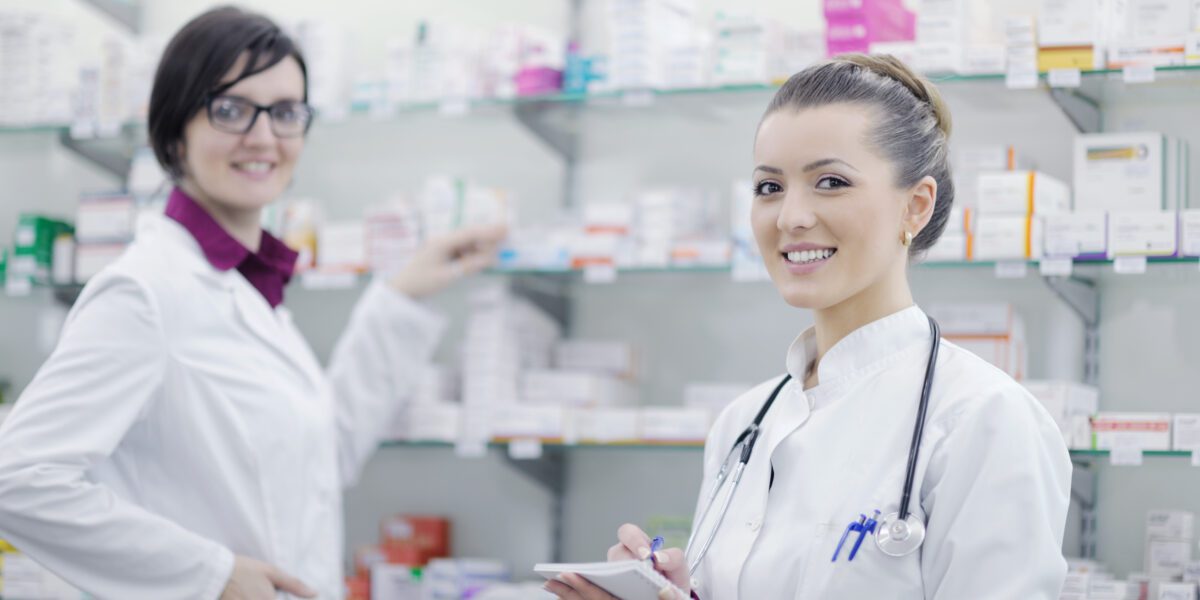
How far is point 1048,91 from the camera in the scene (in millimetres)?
3494

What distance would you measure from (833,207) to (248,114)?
1614 millimetres

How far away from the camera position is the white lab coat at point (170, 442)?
8.84 ft

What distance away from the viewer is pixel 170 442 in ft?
9.41

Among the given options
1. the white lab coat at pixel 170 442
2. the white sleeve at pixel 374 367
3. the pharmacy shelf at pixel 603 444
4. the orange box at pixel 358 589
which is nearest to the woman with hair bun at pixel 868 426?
the white lab coat at pixel 170 442

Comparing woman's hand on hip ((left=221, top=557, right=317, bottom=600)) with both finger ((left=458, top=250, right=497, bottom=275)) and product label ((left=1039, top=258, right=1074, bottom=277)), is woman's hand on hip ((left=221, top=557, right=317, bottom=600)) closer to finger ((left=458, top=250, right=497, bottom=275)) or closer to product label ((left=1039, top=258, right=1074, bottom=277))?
finger ((left=458, top=250, right=497, bottom=275))

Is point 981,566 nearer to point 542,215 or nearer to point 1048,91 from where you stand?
point 1048,91

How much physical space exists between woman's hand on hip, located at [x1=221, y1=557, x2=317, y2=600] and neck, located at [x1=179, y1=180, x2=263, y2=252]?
78 cm

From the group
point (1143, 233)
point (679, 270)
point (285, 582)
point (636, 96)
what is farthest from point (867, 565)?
point (636, 96)

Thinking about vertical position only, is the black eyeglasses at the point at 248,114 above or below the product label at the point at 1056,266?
above

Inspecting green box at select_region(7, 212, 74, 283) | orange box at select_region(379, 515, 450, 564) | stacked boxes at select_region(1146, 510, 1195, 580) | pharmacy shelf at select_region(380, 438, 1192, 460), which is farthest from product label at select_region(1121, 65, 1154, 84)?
green box at select_region(7, 212, 74, 283)

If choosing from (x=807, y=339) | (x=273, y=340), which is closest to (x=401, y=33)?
(x=273, y=340)

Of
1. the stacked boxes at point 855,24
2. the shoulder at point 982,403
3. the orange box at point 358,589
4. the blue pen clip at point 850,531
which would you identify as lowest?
the orange box at point 358,589

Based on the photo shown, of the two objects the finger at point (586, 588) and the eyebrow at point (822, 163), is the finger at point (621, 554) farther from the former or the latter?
the eyebrow at point (822, 163)

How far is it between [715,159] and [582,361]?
77cm
